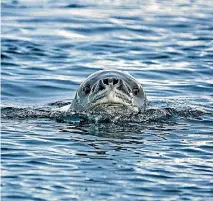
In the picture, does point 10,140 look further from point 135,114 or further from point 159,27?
point 159,27

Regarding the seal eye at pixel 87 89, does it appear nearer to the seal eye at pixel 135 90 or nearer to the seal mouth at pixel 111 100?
the seal mouth at pixel 111 100

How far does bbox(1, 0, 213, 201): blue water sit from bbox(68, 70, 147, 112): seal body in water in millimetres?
282

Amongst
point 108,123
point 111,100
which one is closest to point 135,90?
point 108,123

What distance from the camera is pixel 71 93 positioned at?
17.8 metres

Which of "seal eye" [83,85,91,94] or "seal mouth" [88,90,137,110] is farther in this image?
"seal eye" [83,85,91,94]

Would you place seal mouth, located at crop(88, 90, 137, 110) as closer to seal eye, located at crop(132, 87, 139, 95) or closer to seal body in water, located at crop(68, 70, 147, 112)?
seal body in water, located at crop(68, 70, 147, 112)

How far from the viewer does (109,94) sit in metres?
13.6

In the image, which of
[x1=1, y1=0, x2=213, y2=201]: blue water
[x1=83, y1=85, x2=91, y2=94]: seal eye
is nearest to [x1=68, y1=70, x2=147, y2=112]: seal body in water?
Answer: [x1=83, y1=85, x2=91, y2=94]: seal eye

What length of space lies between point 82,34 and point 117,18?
2.81m

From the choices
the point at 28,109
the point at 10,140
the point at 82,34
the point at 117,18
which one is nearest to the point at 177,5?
the point at 117,18

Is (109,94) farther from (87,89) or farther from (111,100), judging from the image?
(87,89)

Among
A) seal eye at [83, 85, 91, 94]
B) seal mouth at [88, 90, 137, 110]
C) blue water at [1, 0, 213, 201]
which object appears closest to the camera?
blue water at [1, 0, 213, 201]

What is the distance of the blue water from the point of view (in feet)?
36.1

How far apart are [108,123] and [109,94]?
618mm
